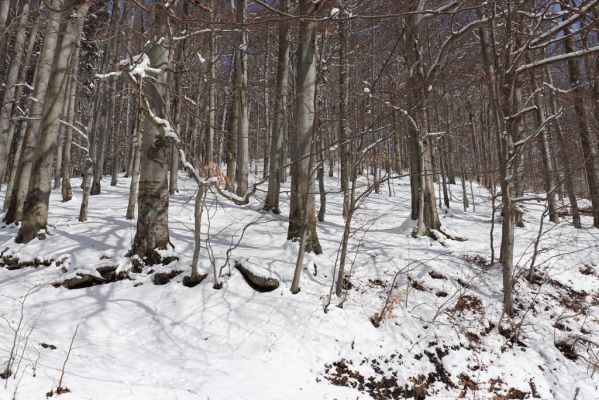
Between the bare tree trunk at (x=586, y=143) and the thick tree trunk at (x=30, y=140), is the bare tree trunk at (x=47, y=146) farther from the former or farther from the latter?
the bare tree trunk at (x=586, y=143)

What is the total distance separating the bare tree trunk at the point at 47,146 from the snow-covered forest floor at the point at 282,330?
40 centimetres

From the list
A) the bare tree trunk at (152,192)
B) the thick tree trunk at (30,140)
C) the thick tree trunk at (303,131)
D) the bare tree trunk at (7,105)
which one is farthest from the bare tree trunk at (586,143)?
the bare tree trunk at (7,105)

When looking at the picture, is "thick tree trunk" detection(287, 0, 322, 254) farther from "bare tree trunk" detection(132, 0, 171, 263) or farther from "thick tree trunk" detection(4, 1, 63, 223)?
"thick tree trunk" detection(4, 1, 63, 223)

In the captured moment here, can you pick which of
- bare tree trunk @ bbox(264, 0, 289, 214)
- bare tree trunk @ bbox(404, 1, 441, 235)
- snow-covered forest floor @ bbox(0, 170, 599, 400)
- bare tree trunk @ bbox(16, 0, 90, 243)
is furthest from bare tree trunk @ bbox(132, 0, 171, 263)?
bare tree trunk @ bbox(404, 1, 441, 235)

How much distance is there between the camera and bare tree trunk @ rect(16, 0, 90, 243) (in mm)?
6059

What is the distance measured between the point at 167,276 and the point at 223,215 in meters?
4.48

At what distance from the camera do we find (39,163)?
20.8 feet

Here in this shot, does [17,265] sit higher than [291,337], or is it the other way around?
[17,265]

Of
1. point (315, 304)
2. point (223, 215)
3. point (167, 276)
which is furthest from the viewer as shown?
point (223, 215)

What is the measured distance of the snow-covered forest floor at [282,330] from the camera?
338 cm

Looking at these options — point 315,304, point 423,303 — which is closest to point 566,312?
point 423,303

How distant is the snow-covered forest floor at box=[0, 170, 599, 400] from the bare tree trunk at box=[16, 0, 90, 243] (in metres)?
0.40

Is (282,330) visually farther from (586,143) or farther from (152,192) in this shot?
(586,143)

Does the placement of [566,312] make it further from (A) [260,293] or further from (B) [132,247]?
(B) [132,247]
